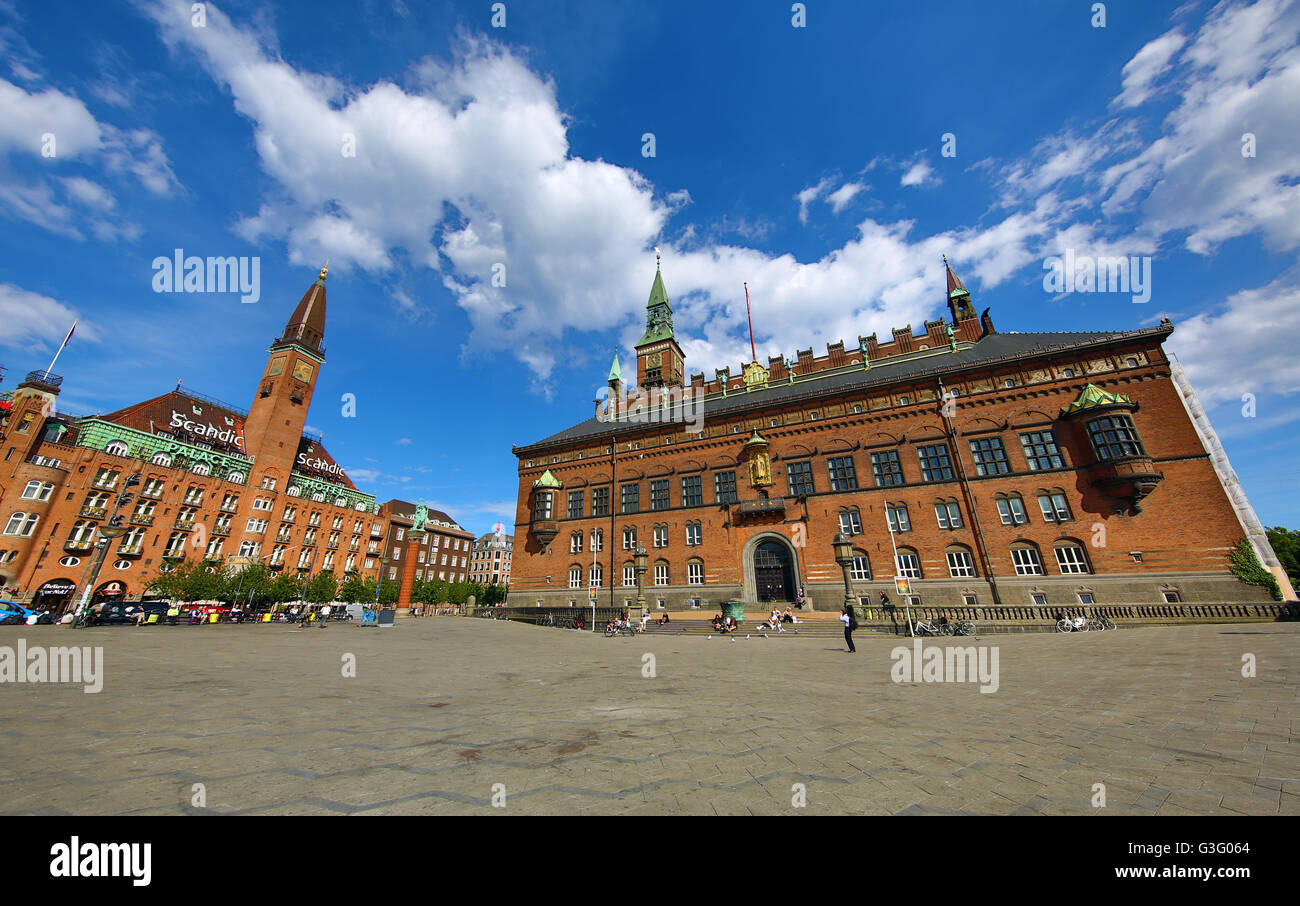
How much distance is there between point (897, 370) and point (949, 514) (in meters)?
11.5

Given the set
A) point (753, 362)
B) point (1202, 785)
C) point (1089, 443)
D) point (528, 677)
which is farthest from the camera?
point (753, 362)

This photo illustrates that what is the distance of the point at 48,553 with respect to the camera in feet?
117

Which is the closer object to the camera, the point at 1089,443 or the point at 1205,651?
the point at 1205,651

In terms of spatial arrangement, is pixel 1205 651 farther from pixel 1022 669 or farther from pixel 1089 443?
pixel 1089 443

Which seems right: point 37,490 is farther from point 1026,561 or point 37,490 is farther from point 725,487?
point 1026,561

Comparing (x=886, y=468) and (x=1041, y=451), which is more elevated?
(x=886, y=468)

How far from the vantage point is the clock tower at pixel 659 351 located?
50.5m

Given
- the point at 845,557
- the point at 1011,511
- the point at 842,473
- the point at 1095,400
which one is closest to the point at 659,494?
the point at 842,473

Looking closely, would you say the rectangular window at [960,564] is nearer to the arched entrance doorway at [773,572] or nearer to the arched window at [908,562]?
the arched window at [908,562]

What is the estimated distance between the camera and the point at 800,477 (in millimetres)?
34562

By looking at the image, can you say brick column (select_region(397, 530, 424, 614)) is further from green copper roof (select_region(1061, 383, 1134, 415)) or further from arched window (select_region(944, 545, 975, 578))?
green copper roof (select_region(1061, 383, 1134, 415))
